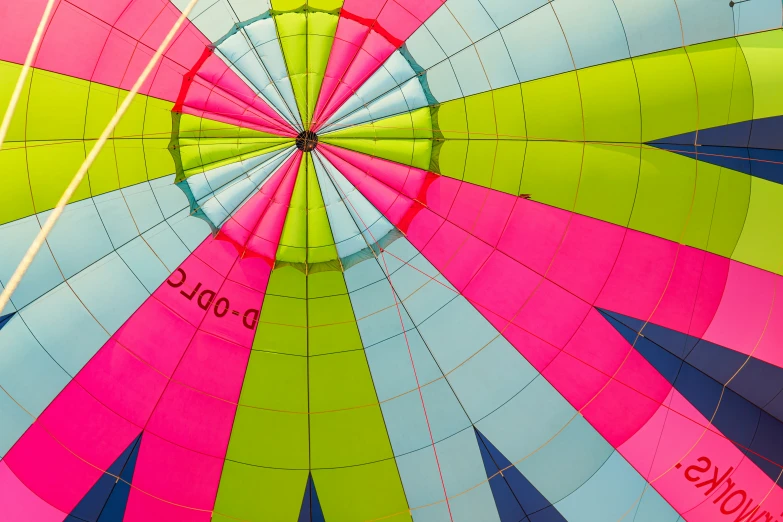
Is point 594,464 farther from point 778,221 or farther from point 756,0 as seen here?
point 756,0

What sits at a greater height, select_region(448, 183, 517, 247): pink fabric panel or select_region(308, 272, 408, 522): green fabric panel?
select_region(448, 183, 517, 247): pink fabric panel

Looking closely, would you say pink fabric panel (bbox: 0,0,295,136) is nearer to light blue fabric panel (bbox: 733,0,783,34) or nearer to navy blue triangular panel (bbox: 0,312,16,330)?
navy blue triangular panel (bbox: 0,312,16,330)

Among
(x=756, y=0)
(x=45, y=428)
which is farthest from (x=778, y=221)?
(x=45, y=428)

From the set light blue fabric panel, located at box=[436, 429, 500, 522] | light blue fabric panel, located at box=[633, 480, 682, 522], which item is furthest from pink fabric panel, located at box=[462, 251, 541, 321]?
light blue fabric panel, located at box=[633, 480, 682, 522]

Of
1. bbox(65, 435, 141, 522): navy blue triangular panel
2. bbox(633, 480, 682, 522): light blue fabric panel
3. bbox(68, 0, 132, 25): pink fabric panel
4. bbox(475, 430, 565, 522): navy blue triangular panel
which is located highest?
bbox(68, 0, 132, 25): pink fabric panel

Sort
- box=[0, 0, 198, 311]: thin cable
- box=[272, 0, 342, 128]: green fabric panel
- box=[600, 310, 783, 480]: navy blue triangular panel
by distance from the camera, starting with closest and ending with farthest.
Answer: box=[0, 0, 198, 311]: thin cable < box=[272, 0, 342, 128]: green fabric panel < box=[600, 310, 783, 480]: navy blue triangular panel

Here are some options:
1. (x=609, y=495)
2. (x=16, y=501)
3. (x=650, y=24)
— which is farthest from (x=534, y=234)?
(x=16, y=501)

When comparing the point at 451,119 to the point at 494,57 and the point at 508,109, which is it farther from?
the point at 494,57

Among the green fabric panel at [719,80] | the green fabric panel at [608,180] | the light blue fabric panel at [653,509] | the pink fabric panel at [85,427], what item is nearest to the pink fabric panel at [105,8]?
the pink fabric panel at [85,427]
